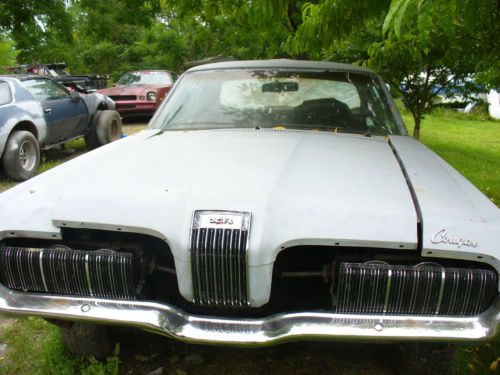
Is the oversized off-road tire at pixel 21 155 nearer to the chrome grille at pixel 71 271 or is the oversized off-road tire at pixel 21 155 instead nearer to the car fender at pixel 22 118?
the car fender at pixel 22 118

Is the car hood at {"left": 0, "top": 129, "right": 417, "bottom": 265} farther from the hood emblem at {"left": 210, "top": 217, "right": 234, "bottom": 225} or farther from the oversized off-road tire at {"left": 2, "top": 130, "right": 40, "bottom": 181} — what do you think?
the oversized off-road tire at {"left": 2, "top": 130, "right": 40, "bottom": 181}

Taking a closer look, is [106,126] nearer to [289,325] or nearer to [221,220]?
[221,220]

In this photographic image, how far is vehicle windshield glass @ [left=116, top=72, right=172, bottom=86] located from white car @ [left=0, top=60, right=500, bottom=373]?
36.5ft

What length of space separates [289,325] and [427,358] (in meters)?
0.80

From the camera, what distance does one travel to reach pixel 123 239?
223 cm

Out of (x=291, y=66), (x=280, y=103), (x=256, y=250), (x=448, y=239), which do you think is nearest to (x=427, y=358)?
(x=448, y=239)

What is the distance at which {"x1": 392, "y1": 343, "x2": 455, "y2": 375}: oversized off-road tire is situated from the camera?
2242 mm

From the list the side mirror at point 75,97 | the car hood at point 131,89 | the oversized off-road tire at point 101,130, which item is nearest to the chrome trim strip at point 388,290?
the side mirror at point 75,97

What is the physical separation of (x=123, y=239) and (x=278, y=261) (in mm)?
711

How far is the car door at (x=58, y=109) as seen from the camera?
764 cm

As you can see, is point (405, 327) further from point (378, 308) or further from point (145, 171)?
point (145, 171)

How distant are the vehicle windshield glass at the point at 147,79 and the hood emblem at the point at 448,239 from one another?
12.2 meters

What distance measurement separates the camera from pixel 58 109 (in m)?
7.93

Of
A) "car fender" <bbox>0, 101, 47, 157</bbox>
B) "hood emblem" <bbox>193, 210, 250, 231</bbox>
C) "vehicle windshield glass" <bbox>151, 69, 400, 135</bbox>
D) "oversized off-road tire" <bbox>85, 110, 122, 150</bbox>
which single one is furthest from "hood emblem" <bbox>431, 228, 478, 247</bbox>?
"oversized off-road tire" <bbox>85, 110, 122, 150</bbox>
